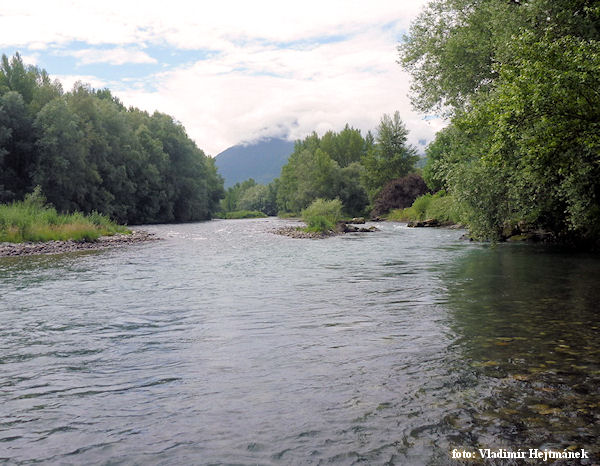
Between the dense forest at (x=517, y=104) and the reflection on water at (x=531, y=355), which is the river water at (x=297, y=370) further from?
the dense forest at (x=517, y=104)

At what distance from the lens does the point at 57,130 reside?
166 ft

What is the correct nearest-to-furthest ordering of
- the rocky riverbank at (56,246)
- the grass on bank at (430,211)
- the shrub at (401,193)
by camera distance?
the rocky riverbank at (56,246), the grass on bank at (430,211), the shrub at (401,193)

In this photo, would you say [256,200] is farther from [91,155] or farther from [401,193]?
[91,155]

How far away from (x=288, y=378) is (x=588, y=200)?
14400mm

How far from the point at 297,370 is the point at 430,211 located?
49420 millimetres

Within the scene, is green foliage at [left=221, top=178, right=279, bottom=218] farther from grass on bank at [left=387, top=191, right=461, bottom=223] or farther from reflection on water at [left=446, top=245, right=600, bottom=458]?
reflection on water at [left=446, top=245, right=600, bottom=458]

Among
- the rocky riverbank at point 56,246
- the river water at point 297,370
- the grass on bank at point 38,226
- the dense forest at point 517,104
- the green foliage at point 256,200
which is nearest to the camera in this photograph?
the river water at point 297,370

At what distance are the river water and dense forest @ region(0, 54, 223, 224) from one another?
40937 millimetres

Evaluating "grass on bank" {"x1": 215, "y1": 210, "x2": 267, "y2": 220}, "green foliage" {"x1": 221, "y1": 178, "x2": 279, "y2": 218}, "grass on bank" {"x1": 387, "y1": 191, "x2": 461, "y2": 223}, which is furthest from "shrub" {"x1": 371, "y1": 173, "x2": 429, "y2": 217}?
"green foliage" {"x1": 221, "y1": 178, "x2": 279, "y2": 218}

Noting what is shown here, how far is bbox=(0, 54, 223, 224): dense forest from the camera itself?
50.2 m

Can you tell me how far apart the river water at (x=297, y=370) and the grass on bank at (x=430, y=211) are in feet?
96.1

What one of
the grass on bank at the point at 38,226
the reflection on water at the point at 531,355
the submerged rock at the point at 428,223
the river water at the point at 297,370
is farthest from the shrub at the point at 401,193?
the river water at the point at 297,370

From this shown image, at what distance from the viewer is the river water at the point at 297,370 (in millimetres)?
4973

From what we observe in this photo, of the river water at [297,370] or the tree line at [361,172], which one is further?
the tree line at [361,172]
